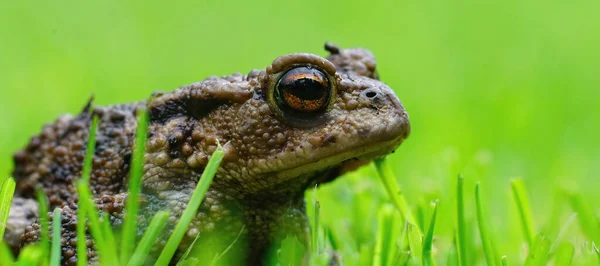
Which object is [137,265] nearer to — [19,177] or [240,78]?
[240,78]

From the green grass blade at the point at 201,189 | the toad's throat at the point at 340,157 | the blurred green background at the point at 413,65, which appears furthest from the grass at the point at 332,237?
the blurred green background at the point at 413,65

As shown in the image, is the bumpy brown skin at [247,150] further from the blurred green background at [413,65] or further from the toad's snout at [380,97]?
the blurred green background at [413,65]

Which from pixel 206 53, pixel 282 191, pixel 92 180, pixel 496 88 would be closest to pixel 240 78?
pixel 282 191

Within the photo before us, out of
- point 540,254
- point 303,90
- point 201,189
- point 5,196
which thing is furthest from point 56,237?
point 540,254

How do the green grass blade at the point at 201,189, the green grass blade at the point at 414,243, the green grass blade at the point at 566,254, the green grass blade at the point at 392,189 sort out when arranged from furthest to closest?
the green grass blade at the point at 392,189 → the green grass blade at the point at 566,254 → the green grass blade at the point at 414,243 → the green grass blade at the point at 201,189

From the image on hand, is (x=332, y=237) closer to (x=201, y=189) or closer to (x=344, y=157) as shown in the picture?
(x=344, y=157)
